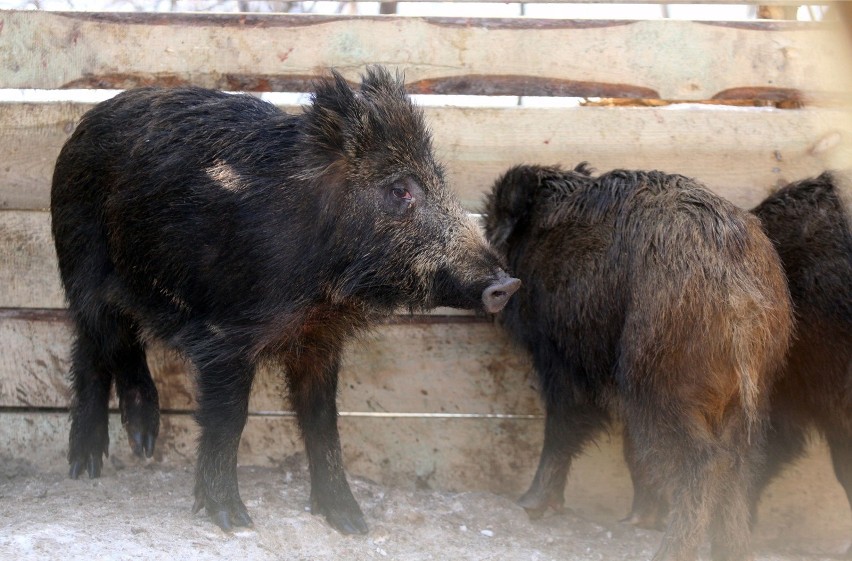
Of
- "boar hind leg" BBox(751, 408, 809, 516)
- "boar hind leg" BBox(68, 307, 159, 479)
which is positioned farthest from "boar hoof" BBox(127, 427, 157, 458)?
"boar hind leg" BBox(751, 408, 809, 516)

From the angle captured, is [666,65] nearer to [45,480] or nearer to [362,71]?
[362,71]

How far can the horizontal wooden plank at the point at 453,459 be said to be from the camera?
5008 mm

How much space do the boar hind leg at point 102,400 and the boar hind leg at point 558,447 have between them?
184cm

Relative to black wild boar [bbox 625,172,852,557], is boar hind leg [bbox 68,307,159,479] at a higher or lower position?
lower

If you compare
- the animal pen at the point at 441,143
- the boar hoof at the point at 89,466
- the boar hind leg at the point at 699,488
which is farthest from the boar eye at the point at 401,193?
the boar hoof at the point at 89,466

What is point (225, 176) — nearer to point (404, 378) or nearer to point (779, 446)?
point (404, 378)

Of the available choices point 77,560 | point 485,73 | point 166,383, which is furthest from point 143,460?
point 485,73

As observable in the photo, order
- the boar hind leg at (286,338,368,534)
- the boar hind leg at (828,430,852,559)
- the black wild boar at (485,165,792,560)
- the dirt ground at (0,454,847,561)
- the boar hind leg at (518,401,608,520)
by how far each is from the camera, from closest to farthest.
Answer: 1. the dirt ground at (0,454,847,561)
2. the black wild boar at (485,165,792,560)
3. the boar hind leg at (286,338,368,534)
4. the boar hind leg at (828,430,852,559)
5. the boar hind leg at (518,401,608,520)

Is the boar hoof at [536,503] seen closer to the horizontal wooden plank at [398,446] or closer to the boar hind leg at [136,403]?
the horizontal wooden plank at [398,446]

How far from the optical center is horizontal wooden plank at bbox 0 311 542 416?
16.4 feet

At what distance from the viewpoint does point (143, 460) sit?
196 inches

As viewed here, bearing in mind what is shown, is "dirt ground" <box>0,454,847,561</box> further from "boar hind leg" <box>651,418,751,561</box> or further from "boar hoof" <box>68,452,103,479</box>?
"boar hind leg" <box>651,418,751,561</box>

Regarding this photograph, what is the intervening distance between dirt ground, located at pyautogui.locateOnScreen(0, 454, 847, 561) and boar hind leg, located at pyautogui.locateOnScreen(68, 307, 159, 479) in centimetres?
14

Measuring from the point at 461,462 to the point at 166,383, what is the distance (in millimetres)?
1557
